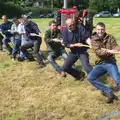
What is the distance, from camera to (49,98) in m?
7.34

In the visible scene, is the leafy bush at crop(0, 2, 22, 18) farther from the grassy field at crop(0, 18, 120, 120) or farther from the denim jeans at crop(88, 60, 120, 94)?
the denim jeans at crop(88, 60, 120, 94)

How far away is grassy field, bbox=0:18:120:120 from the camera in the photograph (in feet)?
20.9

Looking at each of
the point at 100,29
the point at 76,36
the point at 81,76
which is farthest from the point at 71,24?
the point at 81,76

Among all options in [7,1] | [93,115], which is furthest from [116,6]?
[93,115]

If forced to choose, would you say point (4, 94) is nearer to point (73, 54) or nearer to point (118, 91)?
point (73, 54)

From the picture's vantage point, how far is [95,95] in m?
7.35

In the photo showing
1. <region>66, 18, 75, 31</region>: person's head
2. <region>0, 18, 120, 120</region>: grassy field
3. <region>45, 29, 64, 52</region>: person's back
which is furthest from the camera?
<region>45, 29, 64, 52</region>: person's back

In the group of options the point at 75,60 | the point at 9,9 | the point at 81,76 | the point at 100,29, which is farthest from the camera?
the point at 9,9

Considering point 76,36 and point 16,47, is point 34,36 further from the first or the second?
point 76,36

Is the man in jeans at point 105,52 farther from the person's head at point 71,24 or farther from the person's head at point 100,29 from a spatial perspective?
the person's head at point 71,24

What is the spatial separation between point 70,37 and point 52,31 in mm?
1673

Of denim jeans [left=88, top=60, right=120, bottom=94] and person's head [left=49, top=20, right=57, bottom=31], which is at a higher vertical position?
person's head [left=49, top=20, right=57, bottom=31]

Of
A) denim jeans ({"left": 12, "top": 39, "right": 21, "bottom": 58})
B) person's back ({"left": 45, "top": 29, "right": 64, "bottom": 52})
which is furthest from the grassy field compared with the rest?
denim jeans ({"left": 12, "top": 39, "right": 21, "bottom": 58})

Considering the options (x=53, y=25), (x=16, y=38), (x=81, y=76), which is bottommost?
(x=81, y=76)
